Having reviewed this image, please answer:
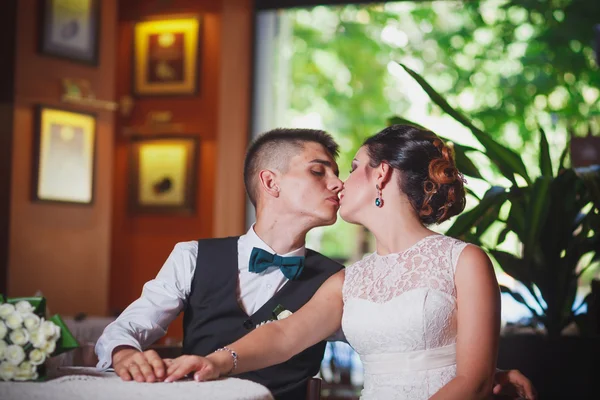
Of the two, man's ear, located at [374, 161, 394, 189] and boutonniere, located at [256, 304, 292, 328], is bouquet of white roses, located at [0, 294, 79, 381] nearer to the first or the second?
→ boutonniere, located at [256, 304, 292, 328]

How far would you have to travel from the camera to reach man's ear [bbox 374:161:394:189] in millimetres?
2055

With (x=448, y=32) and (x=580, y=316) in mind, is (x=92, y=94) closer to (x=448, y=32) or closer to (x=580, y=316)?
(x=580, y=316)

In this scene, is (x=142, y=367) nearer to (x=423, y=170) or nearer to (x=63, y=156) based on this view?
(x=423, y=170)

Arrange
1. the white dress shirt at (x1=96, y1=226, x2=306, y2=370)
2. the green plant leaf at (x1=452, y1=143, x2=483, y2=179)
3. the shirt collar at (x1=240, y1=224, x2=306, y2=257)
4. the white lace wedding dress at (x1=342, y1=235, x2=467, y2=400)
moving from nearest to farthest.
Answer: the white lace wedding dress at (x1=342, y1=235, x2=467, y2=400) → the white dress shirt at (x1=96, y1=226, x2=306, y2=370) → the shirt collar at (x1=240, y1=224, x2=306, y2=257) → the green plant leaf at (x1=452, y1=143, x2=483, y2=179)

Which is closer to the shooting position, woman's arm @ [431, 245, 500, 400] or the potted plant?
woman's arm @ [431, 245, 500, 400]

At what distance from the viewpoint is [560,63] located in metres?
6.78

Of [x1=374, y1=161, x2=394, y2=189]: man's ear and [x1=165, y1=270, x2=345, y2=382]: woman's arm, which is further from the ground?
[x1=374, y1=161, x2=394, y2=189]: man's ear

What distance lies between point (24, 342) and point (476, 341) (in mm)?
959

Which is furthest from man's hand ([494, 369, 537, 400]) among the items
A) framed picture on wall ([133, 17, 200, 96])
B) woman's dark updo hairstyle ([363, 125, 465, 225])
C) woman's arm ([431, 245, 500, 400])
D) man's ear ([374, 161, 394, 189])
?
framed picture on wall ([133, 17, 200, 96])

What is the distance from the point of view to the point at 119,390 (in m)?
1.53

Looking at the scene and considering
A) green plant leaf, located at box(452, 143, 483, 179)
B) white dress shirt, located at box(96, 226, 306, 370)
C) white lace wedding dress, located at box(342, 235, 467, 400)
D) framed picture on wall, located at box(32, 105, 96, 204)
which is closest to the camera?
white lace wedding dress, located at box(342, 235, 467, 400)

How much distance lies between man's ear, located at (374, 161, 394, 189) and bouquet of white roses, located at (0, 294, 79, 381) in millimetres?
874

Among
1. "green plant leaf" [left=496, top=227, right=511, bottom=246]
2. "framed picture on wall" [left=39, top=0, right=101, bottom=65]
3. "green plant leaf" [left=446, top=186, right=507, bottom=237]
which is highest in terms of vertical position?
"framed picture on wall" [left=39, top=0, right=101, bottom=65]

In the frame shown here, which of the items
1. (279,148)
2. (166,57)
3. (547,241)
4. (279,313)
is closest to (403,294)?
(279,313)
